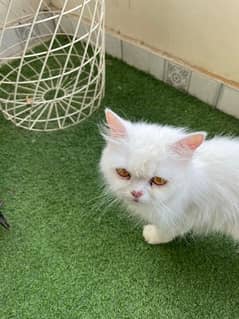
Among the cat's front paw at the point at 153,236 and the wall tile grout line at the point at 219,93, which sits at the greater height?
the wall tile grout line at the point at 219,93

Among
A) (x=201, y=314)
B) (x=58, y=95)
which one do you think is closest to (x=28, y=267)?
(x=201, y=314)

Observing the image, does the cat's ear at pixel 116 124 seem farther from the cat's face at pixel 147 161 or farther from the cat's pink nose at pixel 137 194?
the cat's pink nose at pixel 137 194

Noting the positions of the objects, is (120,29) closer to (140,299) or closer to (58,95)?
(58,95)

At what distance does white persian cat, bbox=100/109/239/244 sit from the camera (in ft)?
2.17

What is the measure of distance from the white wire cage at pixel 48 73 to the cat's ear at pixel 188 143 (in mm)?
595

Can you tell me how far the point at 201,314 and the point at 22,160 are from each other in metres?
0.74

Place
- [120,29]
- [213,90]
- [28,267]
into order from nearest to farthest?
[28,267] → [213,90] → [120,29]

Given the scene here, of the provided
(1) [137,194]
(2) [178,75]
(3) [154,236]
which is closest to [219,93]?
(2) [178,75]

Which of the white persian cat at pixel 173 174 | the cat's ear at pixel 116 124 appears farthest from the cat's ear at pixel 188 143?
the cat's ear at pixel 116 124

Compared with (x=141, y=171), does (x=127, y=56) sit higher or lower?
lower

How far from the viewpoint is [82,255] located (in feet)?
3.13

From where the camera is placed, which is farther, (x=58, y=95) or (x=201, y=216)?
(x=58, y=95)

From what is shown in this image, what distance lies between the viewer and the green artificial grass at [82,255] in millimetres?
871

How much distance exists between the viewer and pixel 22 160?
1.15 meters
